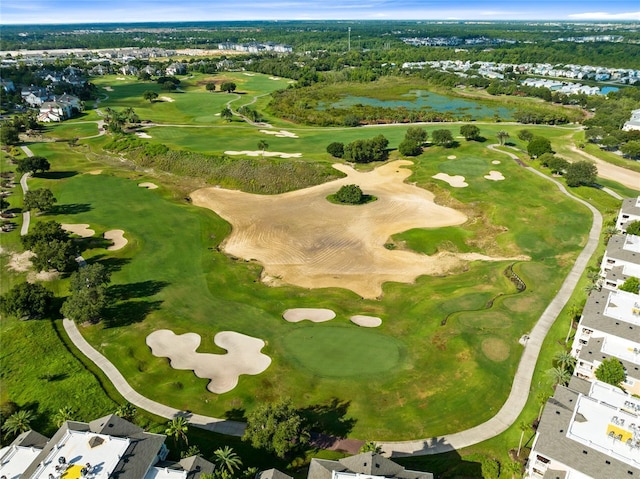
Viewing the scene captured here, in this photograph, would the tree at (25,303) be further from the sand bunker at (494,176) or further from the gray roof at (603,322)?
the sand bunker at (494,176)

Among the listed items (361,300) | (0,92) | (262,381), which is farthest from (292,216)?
(0,92)

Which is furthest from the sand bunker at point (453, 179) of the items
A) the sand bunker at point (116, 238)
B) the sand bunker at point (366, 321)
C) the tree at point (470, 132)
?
the sand bunker at point (116, 238)

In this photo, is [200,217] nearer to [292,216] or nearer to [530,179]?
[292,216]


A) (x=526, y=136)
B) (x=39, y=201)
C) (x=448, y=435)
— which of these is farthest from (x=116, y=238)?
(x=526, y=136)

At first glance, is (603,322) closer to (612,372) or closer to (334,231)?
(612,372)

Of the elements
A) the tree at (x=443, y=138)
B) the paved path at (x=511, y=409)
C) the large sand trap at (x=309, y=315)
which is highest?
the tree at (x=443, y=138)

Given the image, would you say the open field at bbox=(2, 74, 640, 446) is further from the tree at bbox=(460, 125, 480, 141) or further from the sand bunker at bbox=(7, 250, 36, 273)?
the tree at bbox=(460, 125, 480, 141)
